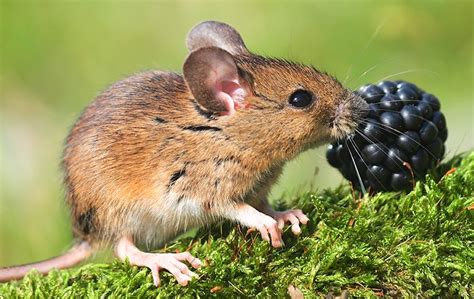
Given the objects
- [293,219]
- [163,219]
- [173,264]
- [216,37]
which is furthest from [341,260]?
[216,37]

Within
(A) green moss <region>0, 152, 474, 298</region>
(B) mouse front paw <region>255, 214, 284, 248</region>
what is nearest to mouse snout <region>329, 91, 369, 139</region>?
(A) green moss <region>0, 152, 474, 298</region>

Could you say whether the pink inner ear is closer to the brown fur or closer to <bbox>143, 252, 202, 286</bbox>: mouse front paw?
the brown fur

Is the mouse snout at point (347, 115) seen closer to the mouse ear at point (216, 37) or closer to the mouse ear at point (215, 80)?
the mouse ear at point (215, 80)

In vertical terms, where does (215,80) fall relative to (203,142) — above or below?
above

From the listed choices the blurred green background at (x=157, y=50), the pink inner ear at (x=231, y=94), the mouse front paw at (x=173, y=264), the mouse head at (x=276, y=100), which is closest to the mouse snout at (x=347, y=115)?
the mouse head at (x=276, y=100)

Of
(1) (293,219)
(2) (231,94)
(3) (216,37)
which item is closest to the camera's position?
(1) (293,219)

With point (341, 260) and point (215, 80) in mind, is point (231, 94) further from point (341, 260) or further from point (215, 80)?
point (341, 260)
